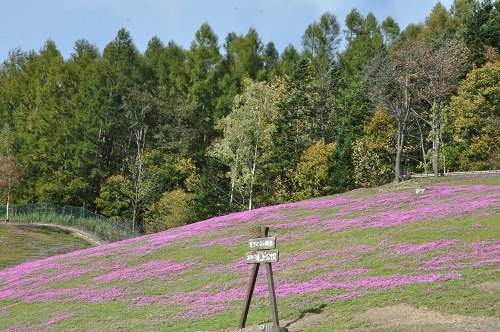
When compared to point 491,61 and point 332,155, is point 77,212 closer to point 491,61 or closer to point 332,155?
point 332,155

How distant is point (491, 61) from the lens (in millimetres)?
69875

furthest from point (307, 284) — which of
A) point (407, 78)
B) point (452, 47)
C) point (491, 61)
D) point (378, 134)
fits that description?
point (491, 61)

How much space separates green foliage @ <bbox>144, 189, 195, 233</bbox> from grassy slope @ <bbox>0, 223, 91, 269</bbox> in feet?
40.9

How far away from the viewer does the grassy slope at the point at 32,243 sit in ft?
152

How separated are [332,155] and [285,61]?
3584 cm

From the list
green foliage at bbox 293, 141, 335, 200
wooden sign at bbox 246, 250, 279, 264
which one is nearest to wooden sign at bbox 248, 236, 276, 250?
wooden sign at bbox 246, 250, 279, 264

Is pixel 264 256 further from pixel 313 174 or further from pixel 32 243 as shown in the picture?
pixel 313 174

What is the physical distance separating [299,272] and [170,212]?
44573 mm

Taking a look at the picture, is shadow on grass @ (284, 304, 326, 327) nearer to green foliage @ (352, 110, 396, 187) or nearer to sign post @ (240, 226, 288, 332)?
sign post @ (240, 226, 288, 332)

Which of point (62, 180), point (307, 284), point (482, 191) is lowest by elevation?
point (307, 284)

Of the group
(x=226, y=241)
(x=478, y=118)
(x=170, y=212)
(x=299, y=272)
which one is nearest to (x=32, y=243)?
(x=170, y=212)

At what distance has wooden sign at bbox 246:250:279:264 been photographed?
54.9 ft

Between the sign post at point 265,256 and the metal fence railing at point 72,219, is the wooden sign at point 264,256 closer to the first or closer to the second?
the sign post at point 265,256

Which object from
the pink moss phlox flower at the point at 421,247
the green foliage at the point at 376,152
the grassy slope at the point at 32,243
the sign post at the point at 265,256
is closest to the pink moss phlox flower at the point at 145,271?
the pink moss phlox flower at the point at 421,247
